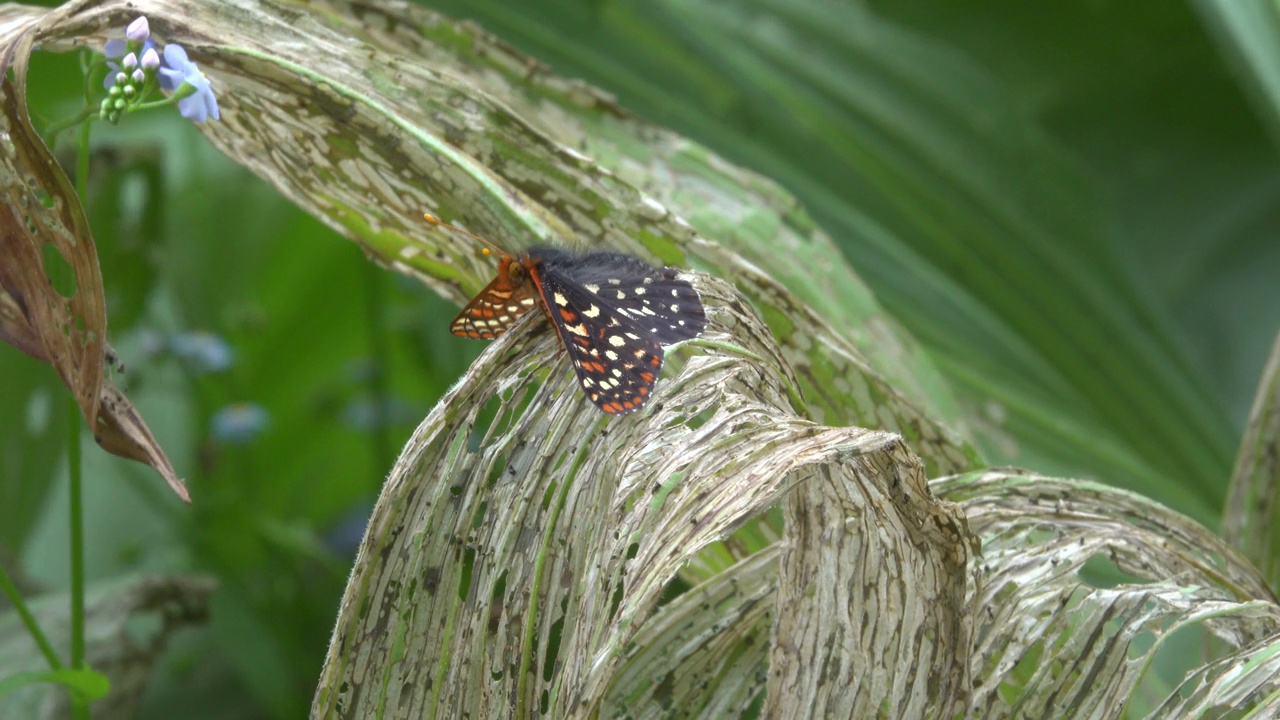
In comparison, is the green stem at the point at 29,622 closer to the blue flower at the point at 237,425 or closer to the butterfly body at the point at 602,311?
the butterfly body at the point at 602,311

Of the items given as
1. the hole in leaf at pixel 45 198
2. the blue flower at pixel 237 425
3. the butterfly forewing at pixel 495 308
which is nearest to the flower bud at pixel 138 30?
the hole in leaf at pixel 45 198

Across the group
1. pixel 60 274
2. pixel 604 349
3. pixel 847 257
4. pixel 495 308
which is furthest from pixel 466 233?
pixel 847 257

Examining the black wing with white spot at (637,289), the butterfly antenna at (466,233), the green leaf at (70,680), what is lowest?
the green leaf at (70,680)

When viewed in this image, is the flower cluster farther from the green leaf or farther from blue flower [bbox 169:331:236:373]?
blue flower [bbox 169:331:236:373]

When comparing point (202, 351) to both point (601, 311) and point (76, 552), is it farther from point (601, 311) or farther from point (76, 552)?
point (601, 311)

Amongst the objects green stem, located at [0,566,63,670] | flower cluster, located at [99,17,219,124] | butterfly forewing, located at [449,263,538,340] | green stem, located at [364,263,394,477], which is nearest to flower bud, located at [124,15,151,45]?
flower cluster, located at [99,17,219,124]

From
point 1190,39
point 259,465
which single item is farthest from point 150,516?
point 1190,39

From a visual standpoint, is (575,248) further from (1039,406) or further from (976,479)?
(1039,406)
